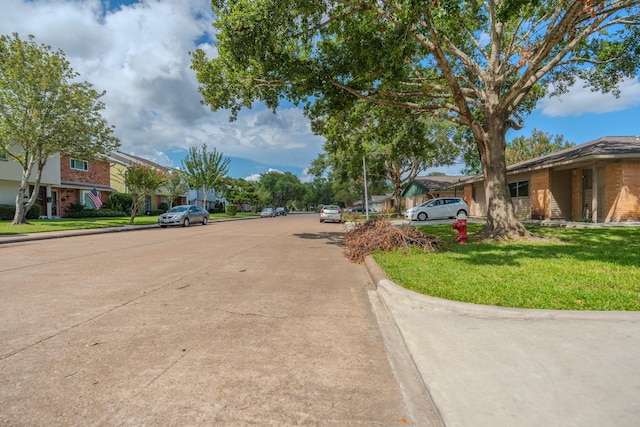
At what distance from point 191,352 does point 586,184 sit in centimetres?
2216

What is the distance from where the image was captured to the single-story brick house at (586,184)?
1642 cm

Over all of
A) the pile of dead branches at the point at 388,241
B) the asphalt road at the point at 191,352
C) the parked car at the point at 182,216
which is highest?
the parked car at the point at 182,216

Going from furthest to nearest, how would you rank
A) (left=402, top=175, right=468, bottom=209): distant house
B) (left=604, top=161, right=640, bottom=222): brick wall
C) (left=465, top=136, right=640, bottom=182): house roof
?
(left=402, top=175, right=468, bottom=209): distant house, (left=604, top=161, right=640, bottom=222): brick wall, (left=465, top=136, right=640, bottom=182): house roof

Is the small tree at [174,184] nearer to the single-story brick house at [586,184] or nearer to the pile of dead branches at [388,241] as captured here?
the single-story brick house at [586,184]

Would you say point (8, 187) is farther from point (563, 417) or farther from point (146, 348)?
point (563, 417)

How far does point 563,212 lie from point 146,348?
75.0 ft

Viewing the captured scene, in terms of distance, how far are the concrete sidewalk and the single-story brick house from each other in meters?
15.4

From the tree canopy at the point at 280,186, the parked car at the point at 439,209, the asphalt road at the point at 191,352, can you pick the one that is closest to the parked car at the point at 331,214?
the parked car at the point at 439,209

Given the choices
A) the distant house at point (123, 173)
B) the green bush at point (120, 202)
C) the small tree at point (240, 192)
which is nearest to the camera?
the green bush at point (120, 202)

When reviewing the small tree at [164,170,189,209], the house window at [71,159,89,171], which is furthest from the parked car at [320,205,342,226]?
the house window at [71,159,89,171]

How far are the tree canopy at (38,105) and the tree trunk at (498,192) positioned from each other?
2248 cm

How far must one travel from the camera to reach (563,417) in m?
2.41

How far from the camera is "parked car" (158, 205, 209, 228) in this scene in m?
24.0

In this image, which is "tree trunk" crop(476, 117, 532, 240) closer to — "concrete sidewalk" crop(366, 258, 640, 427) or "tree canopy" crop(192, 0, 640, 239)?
"tree canopy" crop(192, 0, 640, 239)
